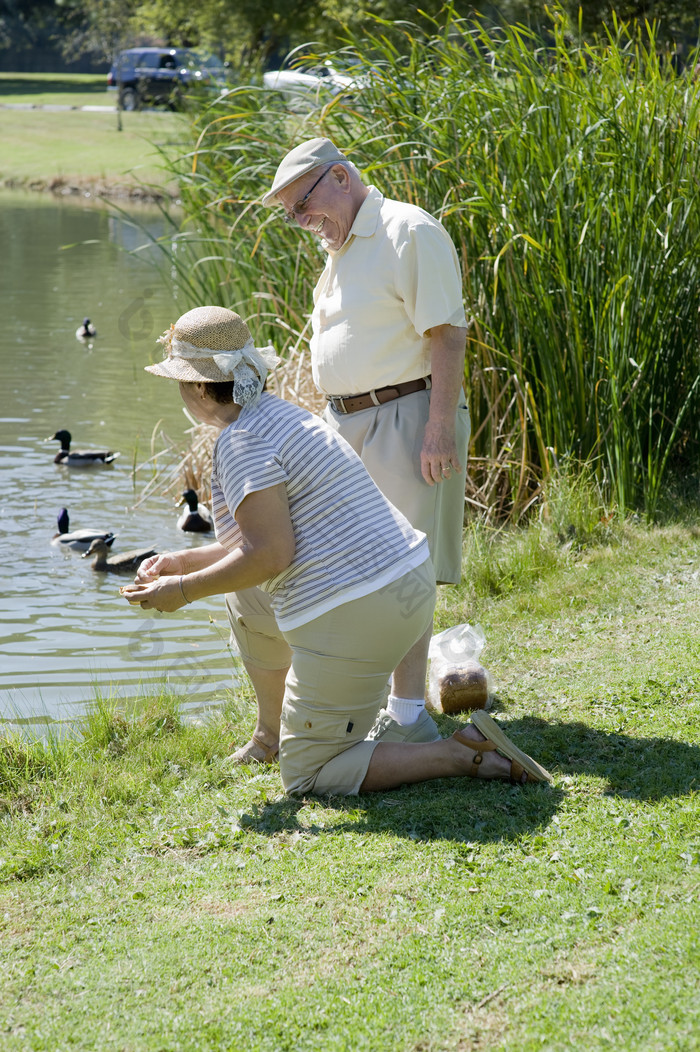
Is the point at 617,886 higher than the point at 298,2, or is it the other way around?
the point at 298,2

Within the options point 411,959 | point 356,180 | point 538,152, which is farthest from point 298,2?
point 411,959

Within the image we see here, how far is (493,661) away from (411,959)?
2.11 meters

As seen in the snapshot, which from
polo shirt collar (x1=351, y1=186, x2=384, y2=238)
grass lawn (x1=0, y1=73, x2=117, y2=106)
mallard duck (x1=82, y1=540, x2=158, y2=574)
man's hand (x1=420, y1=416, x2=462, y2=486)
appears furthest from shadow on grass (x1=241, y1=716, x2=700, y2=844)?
grass lawn (x1=0, y1=73, x2=117, y2=106)

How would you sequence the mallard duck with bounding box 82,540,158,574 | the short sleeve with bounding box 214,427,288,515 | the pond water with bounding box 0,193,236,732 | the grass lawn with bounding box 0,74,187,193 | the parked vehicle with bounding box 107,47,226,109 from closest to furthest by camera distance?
1. the short sleeve with bounding box 214,427,288,515
2. the pond water with bounding box 0,193,236,732
3. the mallard duck with bounding box 82,540,158,574
4. the grass lawn with bounding box 0,74,187,193
5. the parked vehicle with bounding box 107,47,226,109

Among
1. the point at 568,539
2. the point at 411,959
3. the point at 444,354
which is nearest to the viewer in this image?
the point at 411,959

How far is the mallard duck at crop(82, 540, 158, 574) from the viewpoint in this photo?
7254 millimetres

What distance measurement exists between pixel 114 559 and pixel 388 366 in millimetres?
3941

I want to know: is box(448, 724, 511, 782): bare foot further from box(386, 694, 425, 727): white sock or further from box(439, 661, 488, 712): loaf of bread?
box(439, 661, 488, 712): loaf of bread

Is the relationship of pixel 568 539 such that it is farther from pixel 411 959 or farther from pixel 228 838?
pixel 411 959

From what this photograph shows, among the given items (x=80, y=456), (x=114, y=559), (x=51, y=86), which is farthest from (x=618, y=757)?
(x=51, y=86)

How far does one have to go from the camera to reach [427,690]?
14.6 ft

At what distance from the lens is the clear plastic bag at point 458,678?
4.13m

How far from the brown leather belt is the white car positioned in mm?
3182

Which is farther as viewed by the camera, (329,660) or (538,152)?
(538,152)
